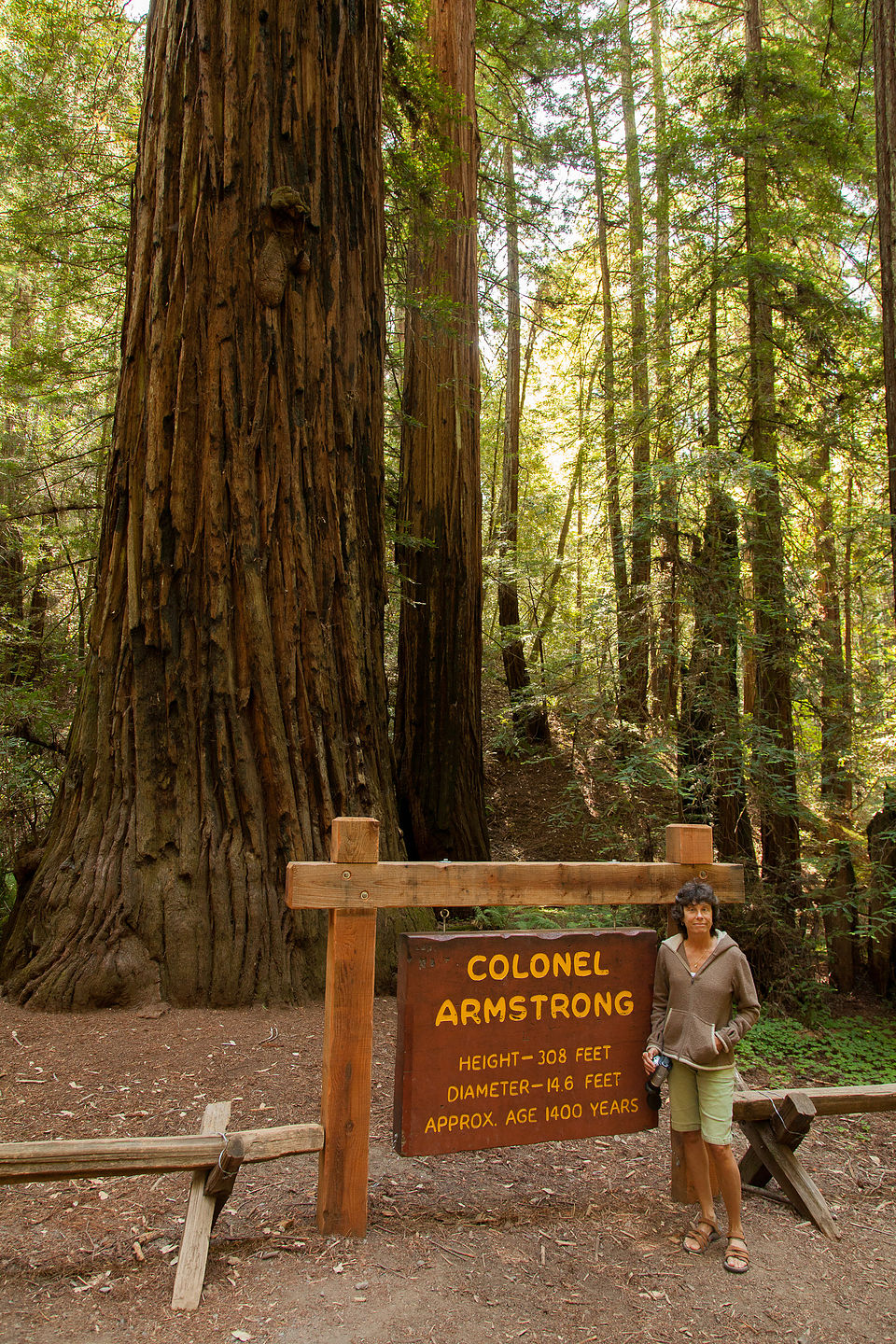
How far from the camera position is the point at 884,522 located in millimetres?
5766

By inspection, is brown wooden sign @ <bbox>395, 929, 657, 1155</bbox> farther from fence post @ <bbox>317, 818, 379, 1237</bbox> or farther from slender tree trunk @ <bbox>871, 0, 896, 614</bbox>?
slender tree trunk @ <bbox>871, 0, 896, 614</bbox>

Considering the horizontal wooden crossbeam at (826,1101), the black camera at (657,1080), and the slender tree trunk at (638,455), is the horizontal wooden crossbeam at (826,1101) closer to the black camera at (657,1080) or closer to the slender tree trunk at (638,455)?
the black camera at (657,1080)

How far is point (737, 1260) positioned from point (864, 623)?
637 centimetres

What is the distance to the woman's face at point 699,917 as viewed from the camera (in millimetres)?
3145

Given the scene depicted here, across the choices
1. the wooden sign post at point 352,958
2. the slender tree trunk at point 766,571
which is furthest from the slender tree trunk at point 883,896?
the wooden sign post at point 352,958

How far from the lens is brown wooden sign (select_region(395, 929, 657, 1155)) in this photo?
2.94 metres

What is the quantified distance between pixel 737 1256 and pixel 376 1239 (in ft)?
4.07

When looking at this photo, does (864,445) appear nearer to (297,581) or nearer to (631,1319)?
(297,581)

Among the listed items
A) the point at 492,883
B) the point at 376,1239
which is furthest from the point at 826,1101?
the point at 376,1239

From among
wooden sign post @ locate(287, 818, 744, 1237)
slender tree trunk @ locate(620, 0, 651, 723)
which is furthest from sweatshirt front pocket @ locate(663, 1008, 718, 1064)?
slender tree trunk @ locate(620, 0, 651, 723)

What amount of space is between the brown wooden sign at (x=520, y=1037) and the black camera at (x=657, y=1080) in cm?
3

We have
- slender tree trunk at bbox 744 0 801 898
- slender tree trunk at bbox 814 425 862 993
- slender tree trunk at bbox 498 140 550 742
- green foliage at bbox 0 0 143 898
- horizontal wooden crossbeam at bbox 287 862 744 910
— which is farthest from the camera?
slender tree trunk at bbox 498 140 550 742

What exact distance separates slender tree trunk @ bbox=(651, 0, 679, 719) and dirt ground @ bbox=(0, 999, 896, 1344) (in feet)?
13.7

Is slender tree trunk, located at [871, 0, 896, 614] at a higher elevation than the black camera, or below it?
higher
